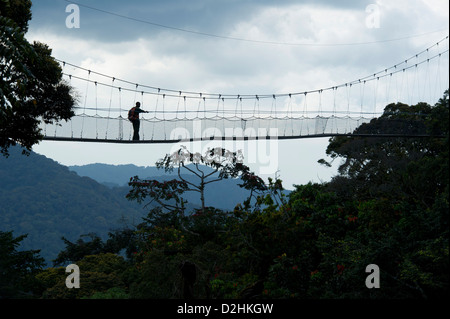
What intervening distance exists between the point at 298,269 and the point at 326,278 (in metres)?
0.65

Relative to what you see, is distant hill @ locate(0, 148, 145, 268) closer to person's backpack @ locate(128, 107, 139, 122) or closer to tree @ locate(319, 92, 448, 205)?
tree @ locate(319, 92, 448, 205)

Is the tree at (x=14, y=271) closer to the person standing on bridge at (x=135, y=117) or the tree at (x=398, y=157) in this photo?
the person standing on bridge at (x=135, y=117)

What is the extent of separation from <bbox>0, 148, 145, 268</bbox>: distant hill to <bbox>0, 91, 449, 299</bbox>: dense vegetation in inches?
3752

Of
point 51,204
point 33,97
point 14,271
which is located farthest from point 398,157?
point 51,204

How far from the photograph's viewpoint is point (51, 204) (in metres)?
131

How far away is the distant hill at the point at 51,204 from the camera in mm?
118000

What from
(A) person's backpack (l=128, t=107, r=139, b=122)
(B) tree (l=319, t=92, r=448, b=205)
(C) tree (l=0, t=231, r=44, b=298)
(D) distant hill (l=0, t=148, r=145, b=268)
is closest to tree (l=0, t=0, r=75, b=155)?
(A) person's backpack (l=128, t=107, r=139, b=122)

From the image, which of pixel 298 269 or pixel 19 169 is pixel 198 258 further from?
pixel 19 169

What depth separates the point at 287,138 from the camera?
54.2 feet

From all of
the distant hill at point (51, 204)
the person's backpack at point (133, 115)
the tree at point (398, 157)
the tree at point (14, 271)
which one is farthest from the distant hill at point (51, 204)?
the person's backpack at point (133, 115)

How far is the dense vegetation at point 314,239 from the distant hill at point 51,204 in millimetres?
95293

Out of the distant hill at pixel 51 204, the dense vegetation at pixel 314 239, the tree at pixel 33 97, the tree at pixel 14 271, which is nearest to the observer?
the dense vegetation at pixel 314 239
